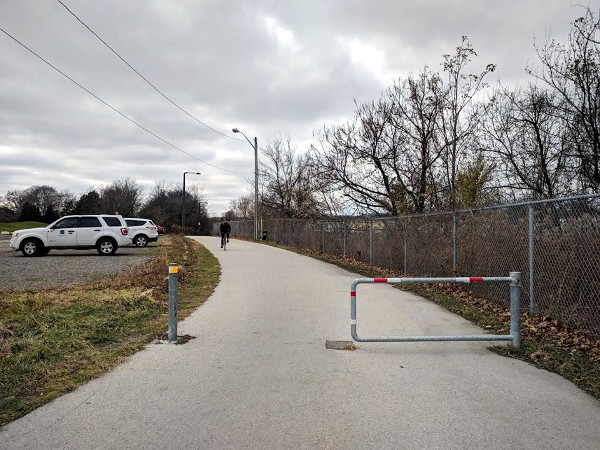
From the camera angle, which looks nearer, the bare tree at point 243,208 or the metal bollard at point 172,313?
the metal bollard at point 172,313

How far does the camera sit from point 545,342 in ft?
20.6

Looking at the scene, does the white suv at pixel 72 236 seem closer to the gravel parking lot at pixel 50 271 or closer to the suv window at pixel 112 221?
the suv window at pixel 112 221

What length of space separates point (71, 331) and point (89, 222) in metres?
15.0

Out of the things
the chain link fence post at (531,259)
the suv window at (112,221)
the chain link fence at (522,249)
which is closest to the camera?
the chain link fence at (522,249)

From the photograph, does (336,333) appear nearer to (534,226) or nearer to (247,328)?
(247,328)

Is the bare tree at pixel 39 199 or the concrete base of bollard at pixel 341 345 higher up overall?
the bare tree at pixel 39 199

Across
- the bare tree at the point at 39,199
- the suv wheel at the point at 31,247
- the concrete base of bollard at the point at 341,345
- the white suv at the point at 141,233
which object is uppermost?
the bare tree at the point at 39,199

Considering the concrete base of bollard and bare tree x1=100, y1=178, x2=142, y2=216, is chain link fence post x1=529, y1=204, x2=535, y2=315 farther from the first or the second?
bare tree x1=100, y1=178, x2=142, y2=216

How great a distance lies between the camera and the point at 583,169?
37.7 feet

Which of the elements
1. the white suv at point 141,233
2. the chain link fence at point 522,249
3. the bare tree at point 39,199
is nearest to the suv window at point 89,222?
the white suv at point 141,233

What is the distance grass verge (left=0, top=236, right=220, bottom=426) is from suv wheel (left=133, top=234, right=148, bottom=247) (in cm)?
1679

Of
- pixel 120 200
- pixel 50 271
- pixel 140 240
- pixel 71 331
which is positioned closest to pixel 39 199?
pixel 120 200

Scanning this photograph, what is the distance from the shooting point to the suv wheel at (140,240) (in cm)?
2773

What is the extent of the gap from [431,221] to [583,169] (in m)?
3.83
